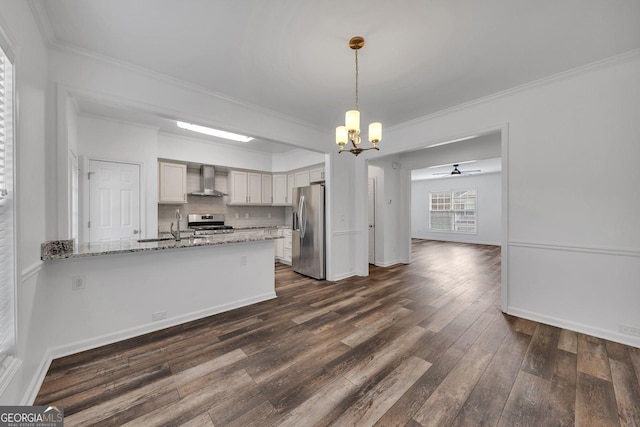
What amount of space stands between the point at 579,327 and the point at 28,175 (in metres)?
5.14

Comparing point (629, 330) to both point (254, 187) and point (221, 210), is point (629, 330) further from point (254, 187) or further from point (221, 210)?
point (221, 210)

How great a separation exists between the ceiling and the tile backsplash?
318 cm

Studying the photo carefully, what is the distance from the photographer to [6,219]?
56.4 inches

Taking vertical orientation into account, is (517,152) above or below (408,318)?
above

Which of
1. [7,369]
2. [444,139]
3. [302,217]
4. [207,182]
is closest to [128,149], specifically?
[207,182]

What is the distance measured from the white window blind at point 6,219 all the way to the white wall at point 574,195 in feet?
14.4

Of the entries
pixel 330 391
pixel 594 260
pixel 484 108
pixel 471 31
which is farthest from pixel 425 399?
pixel 484 108

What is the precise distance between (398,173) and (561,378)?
16.0 ft

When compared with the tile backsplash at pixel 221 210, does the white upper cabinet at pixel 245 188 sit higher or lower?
higher

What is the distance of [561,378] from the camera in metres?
1.94

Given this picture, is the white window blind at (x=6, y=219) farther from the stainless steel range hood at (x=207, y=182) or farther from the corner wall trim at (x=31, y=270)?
the stainless steel range hood at (x=207, y=182)

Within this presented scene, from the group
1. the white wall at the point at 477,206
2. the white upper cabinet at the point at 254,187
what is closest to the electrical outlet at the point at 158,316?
the white upper cabinet at the point at 254,187

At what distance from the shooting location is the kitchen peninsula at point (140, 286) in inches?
90.4

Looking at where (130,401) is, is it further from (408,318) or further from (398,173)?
(398,173)
